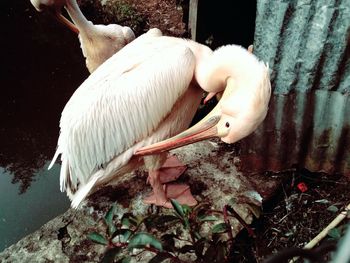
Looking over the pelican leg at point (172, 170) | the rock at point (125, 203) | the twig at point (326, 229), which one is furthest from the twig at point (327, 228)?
the pelican leg at point (172, 170)

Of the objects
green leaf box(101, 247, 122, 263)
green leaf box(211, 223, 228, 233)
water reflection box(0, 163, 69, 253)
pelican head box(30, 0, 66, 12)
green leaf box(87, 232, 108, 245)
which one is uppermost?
pelican head box(30, 0, 66, 12)

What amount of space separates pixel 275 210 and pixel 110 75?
4.33ft

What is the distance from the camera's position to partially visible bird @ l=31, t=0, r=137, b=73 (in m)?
3.18

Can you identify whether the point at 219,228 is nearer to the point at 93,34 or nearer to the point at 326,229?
the point at 326,229

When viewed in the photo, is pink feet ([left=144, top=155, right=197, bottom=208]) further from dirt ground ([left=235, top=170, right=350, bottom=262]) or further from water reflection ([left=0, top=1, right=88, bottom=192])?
water reflection ([left=0, top=1, right=88, bottom=192])

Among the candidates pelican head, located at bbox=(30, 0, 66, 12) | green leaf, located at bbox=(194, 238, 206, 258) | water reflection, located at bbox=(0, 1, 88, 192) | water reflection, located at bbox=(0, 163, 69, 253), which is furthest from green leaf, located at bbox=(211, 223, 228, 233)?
pelican head, located at bbox=(30, 0, 66, 12)

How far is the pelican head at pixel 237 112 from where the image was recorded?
6.56 ft

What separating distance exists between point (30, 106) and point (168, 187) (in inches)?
75.3

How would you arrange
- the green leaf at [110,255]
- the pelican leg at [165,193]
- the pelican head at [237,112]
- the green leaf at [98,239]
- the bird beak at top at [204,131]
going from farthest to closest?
the pelican leg at [165,193]
the bird beak at top at [204,131]
the pelican head at [237,112]
the green leaf at [98,239]
the green leaf at [110,255]

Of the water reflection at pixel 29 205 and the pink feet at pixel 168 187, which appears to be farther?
the water reflection at pixel 29 205

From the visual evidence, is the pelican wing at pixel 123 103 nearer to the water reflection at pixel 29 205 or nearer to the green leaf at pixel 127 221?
the green leaf at pixel 127 221

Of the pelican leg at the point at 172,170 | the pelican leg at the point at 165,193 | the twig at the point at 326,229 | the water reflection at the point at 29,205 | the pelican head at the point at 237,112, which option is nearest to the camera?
the pelican head at the point at 237,112

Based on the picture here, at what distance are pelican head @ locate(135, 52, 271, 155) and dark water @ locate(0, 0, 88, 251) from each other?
4.60 ft

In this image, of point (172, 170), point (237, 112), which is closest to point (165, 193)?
point (172, 170)
